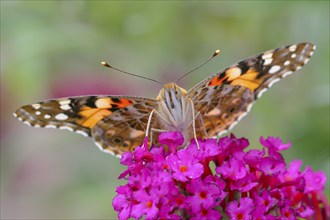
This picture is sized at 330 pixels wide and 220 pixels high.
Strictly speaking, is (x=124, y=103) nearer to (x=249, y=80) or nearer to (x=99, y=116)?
(x=99, y=116)

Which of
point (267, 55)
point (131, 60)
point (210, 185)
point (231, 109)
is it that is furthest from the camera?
point (131, 60)

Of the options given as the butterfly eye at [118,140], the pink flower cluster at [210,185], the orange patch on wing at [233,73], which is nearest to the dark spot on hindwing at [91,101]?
the butterfly eye at [118,140]

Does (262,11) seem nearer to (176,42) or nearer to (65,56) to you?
(176,42)

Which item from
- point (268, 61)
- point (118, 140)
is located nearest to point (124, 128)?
point (118, 140)

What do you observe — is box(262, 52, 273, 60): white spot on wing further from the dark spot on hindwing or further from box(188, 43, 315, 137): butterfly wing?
the dark spot on hindwing

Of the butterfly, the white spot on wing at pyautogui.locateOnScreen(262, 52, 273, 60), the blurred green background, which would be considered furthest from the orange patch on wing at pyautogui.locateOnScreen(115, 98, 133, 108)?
the blurred green background

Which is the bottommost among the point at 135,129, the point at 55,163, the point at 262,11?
the point at 135,129

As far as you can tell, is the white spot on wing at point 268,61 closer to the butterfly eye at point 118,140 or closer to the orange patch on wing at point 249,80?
the orange patch on wing at point 249,80

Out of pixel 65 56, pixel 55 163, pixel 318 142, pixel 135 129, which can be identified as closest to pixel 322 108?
pixel 318 142
